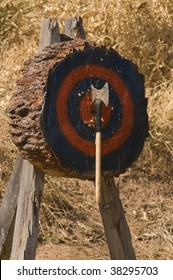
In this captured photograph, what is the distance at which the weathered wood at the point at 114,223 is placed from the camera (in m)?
5.00

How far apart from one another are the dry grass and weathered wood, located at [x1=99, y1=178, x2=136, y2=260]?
Answer: 7.10ft

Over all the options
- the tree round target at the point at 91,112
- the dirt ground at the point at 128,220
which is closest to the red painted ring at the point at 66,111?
the tree round target at the point at 91,112

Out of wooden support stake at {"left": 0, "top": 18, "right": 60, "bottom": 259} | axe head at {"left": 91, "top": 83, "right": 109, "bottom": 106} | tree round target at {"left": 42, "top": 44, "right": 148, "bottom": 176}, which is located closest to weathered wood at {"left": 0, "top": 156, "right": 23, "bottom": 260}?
wooden support stake at {"left": 0, "top": 18, "right": 60, "bottom": 259}

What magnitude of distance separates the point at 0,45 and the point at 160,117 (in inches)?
67.3

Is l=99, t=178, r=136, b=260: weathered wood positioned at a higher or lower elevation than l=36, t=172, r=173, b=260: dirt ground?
lower

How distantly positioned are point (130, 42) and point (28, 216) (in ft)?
11.6

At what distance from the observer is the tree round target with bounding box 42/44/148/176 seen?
183 inches

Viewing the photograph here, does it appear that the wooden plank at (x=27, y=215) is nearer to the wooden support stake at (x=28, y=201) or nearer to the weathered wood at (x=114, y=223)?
the wooden support stake at (x=28, y=201)

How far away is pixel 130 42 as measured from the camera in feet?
26.6

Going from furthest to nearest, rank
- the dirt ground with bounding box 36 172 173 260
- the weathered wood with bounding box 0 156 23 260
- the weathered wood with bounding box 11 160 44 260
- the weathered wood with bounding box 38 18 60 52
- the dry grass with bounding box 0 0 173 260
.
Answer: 1. the dry grass with bounding box 0 0 173 260
2. the dirt ground with bounding box 36 172 173 260
3. the weathered wood with bounding box 0 156 23 260
4. the weathered wood with bounding box 38 18 60 52
5. the weathered wood with bounding box 11 160 44 260

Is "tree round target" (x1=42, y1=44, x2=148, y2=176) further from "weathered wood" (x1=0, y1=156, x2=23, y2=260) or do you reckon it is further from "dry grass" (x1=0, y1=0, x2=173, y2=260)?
"dry grass" (x1=0, y1=0, x2=173, y2=260)

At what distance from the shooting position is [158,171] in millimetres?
7562

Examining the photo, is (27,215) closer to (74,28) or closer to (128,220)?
(74,28)
